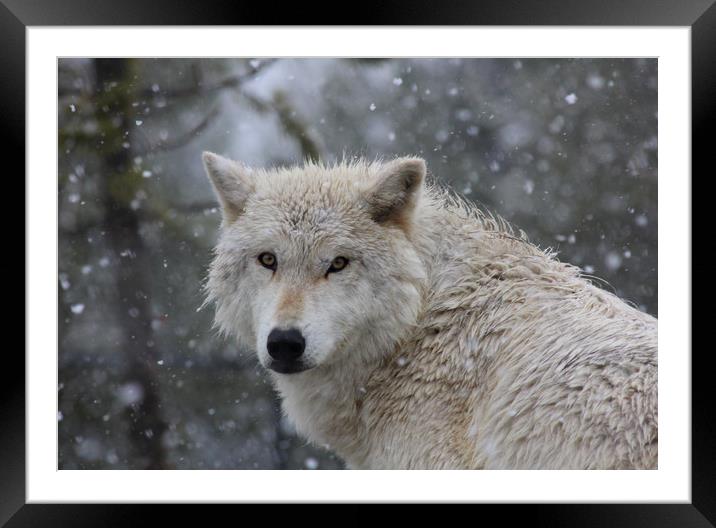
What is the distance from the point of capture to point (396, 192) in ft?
14.0

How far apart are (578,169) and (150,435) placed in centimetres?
471

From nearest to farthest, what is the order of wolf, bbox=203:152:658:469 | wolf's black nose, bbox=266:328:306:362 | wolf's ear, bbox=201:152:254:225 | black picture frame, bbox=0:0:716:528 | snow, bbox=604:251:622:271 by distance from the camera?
wolf, bbox=203:152:658:469 < wolf's black nose, bbox=266:328:306:362 < black picture frame, bbox=0:0:716:528 < wolf's ear, bbox=201:152:254:225 < snow, bbox=604:251:622:271

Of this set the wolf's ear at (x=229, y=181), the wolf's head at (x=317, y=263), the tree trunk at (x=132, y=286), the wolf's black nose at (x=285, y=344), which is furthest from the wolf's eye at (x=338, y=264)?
the tree trunk at (x=132, y=286)

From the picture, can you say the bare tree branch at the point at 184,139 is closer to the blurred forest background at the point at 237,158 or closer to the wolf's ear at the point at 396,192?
the blurred forest background at the point at 237,158

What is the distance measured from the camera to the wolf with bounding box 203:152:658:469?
373 centimetres

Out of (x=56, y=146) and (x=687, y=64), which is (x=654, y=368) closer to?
(x=687, y=64)

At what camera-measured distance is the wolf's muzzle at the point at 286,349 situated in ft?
12.7

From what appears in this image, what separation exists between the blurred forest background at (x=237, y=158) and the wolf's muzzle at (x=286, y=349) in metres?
1.89

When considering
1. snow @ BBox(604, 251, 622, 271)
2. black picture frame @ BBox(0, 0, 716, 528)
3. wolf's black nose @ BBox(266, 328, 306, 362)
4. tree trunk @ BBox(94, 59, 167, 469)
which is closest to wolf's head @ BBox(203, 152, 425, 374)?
wolf's black nose @ BBox(266, 328, 306, 362)

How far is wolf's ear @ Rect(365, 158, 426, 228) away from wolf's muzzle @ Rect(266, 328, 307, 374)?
35.6 inches

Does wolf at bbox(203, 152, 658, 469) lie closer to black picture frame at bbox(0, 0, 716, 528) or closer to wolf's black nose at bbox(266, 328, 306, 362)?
wolf's black nose at bbox(266, 328, 306, 362)

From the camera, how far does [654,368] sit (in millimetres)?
3629
